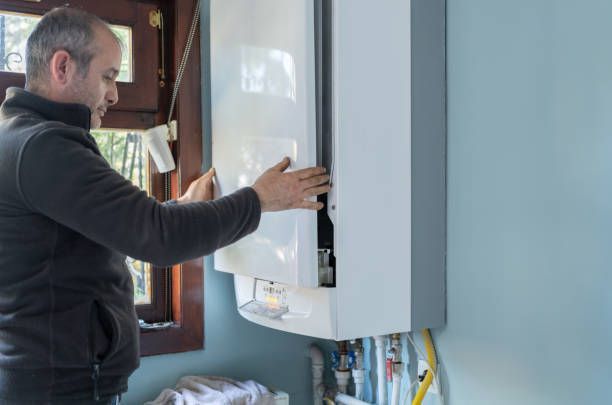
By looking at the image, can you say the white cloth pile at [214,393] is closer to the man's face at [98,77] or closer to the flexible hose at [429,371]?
the flexible hose at [429,371]

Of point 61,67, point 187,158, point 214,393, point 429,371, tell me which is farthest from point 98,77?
point 429,371

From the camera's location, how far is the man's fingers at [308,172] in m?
1.26

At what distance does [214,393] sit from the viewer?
1655 millimetres

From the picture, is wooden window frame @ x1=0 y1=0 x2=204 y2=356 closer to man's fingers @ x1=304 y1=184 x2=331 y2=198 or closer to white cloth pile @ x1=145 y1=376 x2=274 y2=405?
white cloth pile @ x1=145 y1=376 x2=274 y2=405

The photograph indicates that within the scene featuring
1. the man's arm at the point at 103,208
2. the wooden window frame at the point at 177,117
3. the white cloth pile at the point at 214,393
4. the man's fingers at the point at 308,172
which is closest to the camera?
the man's arm at the point at 103,208

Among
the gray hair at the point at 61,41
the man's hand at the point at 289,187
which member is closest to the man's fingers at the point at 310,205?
the man's hand at the point at 289,187

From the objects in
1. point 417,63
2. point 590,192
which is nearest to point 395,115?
point 417,63

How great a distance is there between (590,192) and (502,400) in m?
0.51

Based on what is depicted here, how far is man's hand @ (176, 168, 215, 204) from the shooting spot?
1.67 meters

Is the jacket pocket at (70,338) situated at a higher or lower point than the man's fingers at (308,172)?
lower

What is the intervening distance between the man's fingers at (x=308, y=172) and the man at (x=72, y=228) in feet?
0.32

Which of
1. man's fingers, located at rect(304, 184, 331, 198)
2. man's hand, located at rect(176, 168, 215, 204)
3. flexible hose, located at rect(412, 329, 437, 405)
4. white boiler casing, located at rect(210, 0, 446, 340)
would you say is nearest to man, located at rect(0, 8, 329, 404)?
man's fingers, located at rect(304, 184, 331, 198)

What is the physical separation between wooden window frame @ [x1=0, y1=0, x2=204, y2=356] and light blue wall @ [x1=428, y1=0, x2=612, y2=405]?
705 millimetres

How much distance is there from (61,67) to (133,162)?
2.30 feet
